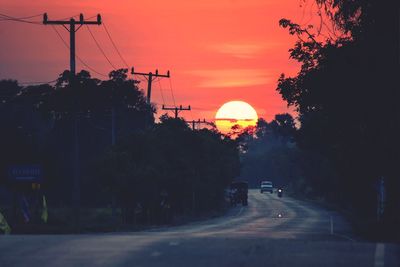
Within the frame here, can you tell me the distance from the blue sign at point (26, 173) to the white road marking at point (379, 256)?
31.7m

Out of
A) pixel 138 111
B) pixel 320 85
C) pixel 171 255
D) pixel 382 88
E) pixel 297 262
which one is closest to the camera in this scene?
pixel 297 262

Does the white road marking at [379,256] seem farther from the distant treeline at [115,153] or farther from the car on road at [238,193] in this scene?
the car on road at [238,193]

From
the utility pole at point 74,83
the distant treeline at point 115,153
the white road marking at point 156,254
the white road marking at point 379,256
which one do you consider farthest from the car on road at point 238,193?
the white road marking at point 156,254

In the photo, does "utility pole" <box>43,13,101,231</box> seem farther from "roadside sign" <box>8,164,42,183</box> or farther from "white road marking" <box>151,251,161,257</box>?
"white road marking" <box>151,251,161,257</box>

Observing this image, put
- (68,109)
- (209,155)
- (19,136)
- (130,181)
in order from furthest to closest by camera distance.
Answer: (68,109)
(209,155)
(19,136)
(130,181)

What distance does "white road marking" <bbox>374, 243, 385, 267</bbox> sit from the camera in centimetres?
1451

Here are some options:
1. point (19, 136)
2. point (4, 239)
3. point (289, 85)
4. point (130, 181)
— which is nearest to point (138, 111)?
point (19, 136)

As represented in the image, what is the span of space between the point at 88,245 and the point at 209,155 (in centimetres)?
7852

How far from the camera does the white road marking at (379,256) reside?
14.5 metres

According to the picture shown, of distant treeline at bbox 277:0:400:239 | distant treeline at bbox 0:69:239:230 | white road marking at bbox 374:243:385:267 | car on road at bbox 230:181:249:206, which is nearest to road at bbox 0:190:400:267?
white road marking at bbox 374:243:385:267

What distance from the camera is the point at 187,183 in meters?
81.1

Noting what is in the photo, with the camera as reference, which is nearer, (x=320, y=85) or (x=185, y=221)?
(x=320, y=85)

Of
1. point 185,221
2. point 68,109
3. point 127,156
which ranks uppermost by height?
point 68,109

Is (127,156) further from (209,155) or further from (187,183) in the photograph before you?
(209,155)
